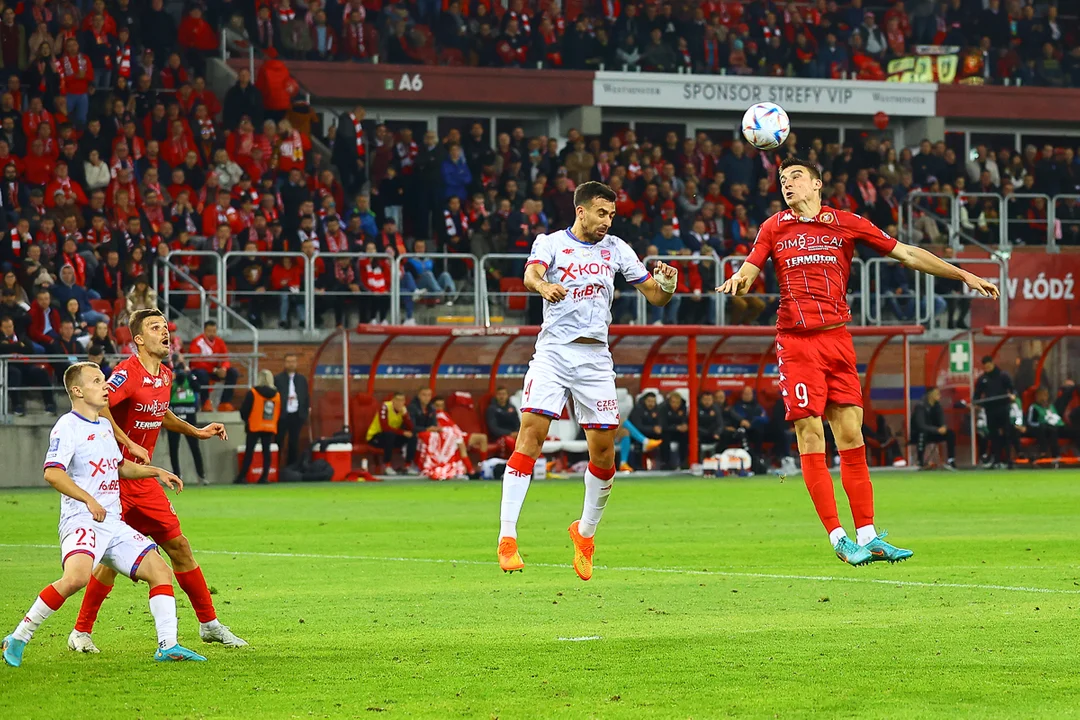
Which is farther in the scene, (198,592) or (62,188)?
(62,188)

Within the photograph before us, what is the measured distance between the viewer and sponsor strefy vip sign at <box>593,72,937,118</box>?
36219 millimetres

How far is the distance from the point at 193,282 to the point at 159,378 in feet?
56.8

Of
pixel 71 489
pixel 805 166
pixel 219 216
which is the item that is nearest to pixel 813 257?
pixel 805 166

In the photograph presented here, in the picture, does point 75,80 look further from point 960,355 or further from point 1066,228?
point 1066,228

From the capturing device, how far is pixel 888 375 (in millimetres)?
31203

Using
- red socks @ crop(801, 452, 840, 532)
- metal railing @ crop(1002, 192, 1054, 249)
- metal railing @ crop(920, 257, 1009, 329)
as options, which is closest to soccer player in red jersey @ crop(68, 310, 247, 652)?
red socks @ crop(801, 452, 840, 532)

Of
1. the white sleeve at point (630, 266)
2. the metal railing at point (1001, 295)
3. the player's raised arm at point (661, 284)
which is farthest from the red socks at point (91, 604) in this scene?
the metal railing at point (1001, 295)

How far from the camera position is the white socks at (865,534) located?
400 inches

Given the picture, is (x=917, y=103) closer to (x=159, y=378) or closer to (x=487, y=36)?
(x=487, y=36)

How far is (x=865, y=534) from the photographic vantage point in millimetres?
10195

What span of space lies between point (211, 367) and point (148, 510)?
18.1m

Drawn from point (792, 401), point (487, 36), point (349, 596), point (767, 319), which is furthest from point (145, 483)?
point (487, 36)

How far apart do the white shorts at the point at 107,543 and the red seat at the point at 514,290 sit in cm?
2117

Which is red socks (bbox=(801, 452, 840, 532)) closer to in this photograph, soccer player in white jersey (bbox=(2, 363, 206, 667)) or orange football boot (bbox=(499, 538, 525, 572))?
orange football boot (bbox=(499, 538, 525, 572))
